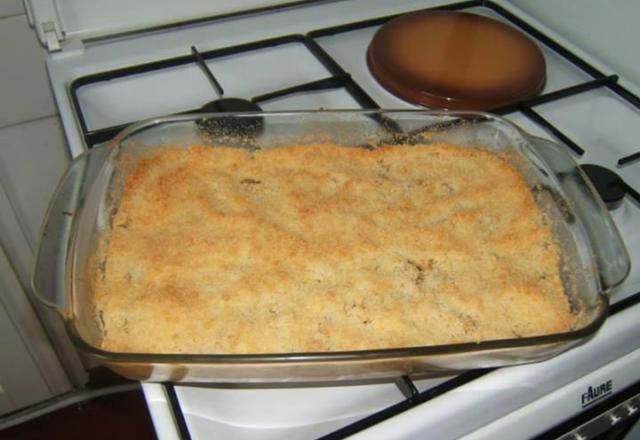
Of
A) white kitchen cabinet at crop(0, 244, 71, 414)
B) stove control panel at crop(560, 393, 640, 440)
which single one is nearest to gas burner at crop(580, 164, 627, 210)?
stove control panel at crop(560, 393, 640, 440)

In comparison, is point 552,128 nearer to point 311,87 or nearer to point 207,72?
point 311,87

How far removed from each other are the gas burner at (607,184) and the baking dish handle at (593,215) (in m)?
0.08

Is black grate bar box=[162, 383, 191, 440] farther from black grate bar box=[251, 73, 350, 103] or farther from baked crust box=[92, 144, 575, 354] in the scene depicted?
black grate bar box=[251, 73, 350, 103]

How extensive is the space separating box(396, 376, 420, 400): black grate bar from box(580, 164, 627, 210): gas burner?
34cm

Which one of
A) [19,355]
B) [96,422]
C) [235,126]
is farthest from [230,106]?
[96,422]

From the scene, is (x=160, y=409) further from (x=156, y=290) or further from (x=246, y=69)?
(x=246, y=69)

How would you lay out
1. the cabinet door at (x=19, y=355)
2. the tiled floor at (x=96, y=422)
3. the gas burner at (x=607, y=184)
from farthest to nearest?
the tiled floor at (x=96, y=422) → the cabinet door at (x=19, y=355) → the gas burner at (x=607, y=184)

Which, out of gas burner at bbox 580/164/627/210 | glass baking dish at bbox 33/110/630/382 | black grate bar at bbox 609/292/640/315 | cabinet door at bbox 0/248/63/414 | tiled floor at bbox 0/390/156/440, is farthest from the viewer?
tiled floor at bbox 0/390/156/440

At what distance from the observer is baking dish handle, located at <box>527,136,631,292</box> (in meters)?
0.52

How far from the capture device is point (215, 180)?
24.7 inches

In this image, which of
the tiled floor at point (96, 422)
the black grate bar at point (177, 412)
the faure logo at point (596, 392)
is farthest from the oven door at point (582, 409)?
the tiled floor at point (96, 422)

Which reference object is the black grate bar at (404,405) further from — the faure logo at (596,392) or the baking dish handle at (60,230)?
the baking dish handle at (60,230)

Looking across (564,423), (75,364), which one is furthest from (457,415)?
(75,364)

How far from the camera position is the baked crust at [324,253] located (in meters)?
0.51
